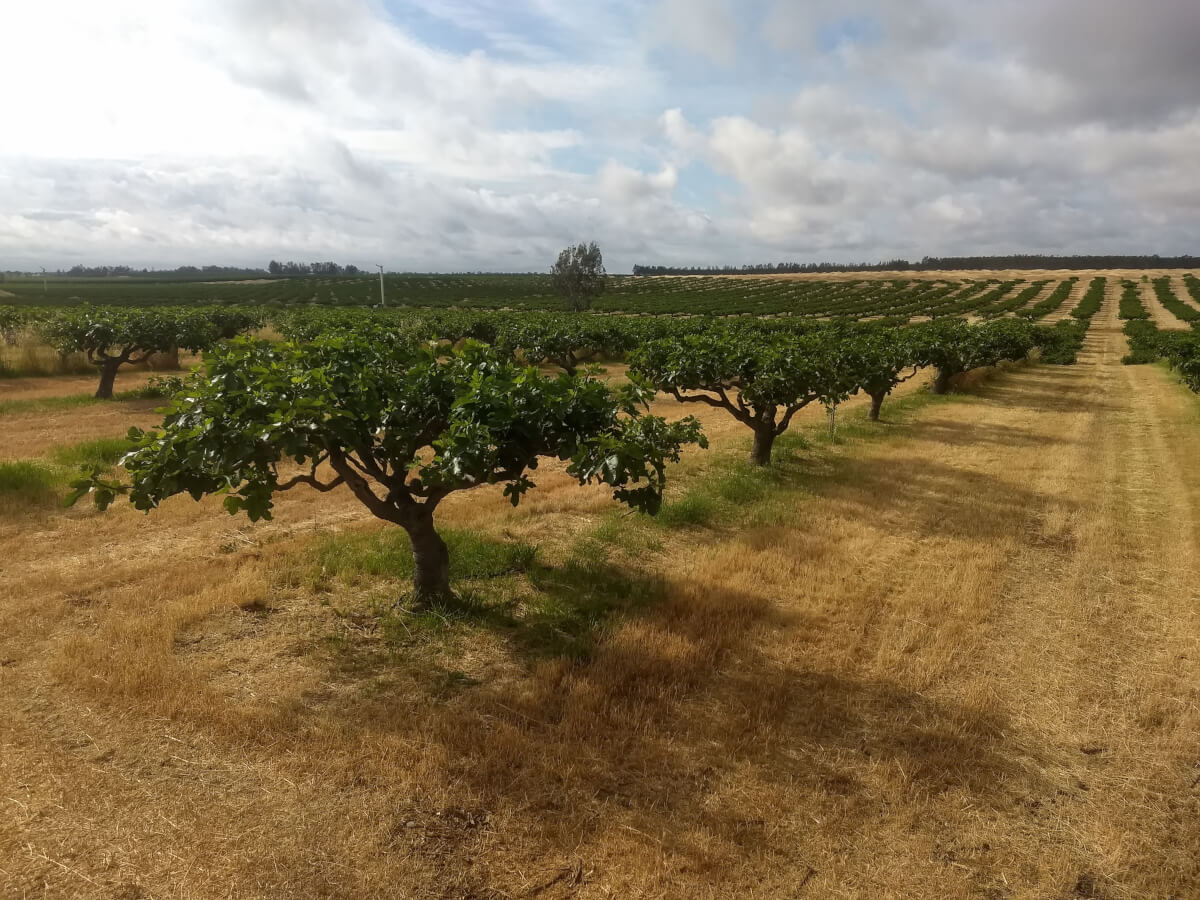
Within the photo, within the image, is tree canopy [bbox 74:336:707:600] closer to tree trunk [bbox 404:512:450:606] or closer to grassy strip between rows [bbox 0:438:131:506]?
tree trunk [bbox 404:512:450:606]

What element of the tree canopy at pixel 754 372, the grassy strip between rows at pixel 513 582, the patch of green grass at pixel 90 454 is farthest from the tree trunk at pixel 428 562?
the patch of green grass at pixel 90 454

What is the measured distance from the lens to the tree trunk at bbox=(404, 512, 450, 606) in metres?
7.77

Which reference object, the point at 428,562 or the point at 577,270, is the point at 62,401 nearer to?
the point at 428,562

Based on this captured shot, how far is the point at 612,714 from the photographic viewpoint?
6.07m

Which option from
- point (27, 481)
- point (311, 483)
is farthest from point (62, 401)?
point (311, 483)

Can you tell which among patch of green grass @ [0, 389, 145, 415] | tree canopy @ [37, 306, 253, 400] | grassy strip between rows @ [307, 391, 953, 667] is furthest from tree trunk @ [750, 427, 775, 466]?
patch of green grass @ [0, 389, 145, 415]

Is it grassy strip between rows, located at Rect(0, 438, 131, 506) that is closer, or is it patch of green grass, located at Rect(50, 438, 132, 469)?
grassy strip between rows, located at Rect(0, 438, 131, 506)

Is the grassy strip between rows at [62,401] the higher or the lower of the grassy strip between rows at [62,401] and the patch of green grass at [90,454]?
the higher

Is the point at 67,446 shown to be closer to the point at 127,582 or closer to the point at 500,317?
the point at 127,582

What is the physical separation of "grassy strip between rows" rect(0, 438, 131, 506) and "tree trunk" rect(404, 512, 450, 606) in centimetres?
727

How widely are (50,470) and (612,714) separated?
13424mm

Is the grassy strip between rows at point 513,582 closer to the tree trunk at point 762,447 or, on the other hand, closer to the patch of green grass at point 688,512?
the patch of green grass at point 688,512

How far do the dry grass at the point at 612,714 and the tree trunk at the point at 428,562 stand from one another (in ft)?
1.26

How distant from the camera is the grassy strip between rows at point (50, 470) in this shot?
1222 cm
